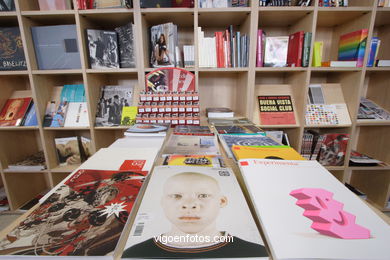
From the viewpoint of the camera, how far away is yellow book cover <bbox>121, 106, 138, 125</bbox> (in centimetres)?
148

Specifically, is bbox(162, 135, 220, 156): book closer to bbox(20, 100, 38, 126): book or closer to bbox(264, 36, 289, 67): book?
bbox(264, 36, 289, 67): book

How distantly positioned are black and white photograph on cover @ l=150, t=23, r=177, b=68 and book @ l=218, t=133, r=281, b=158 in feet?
2.72

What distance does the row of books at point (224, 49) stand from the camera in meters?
1.37

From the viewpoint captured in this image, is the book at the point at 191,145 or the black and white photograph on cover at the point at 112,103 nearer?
the book at the point at 191,145

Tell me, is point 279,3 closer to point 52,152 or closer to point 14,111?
point 52,152

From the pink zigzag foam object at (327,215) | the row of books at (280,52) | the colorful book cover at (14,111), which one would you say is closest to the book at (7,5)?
the colorful book cover at (14,111)

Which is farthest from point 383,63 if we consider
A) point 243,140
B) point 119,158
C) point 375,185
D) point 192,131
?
point 119,158

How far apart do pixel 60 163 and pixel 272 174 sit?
1874 mm

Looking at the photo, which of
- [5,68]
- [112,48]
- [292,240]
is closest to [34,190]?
[5,68]

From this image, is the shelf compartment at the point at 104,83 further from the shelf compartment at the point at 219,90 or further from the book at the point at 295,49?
the book at the point at 295,49

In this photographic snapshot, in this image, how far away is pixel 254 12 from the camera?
128cm

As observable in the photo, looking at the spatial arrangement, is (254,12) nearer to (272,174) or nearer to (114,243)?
(272,174)

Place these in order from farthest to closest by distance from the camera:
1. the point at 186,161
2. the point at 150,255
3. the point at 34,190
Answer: the point at 34,190 < the point at 186,161 < the point at 150,255

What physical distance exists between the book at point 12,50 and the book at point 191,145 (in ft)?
4.87
